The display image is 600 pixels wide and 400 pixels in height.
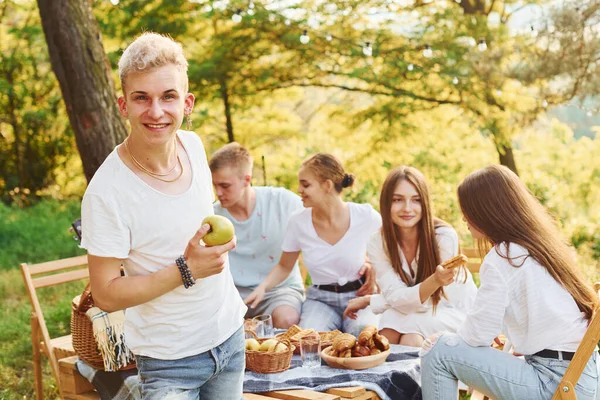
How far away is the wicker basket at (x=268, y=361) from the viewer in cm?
305

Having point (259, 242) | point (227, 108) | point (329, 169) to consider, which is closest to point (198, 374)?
point (329, 169)

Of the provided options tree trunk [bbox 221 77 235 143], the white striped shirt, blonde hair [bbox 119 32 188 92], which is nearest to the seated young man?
the white striped shirt

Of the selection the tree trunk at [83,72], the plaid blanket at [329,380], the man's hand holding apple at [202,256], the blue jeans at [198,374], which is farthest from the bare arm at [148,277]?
the tree trunk at [83,72]

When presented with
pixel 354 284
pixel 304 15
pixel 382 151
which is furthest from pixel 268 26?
pixel 354 284

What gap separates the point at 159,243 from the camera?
187 centimetres

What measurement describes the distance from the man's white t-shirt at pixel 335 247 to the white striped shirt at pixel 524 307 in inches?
59.4

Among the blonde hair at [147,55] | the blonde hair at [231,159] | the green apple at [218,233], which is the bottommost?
the green apple at [218,233]

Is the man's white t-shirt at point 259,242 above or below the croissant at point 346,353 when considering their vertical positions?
above

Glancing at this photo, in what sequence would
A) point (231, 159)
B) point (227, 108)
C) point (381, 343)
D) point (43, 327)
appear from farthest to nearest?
point (227, 108) → point (231, 159) → point (43, 327) → point (381, 343)

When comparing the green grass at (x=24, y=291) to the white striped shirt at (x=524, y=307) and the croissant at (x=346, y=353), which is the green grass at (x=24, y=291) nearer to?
the croissant at (x=346, y=353)

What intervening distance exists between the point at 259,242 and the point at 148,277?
263 cm

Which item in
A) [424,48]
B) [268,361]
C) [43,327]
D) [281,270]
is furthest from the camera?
[424,48]

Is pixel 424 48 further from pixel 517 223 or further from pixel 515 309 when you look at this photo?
pixel 515 309

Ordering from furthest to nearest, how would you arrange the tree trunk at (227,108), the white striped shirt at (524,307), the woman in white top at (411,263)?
the tree trunk at (227,108) < the woman in white top at (411,263) < the white striped shirt at (524,307)
